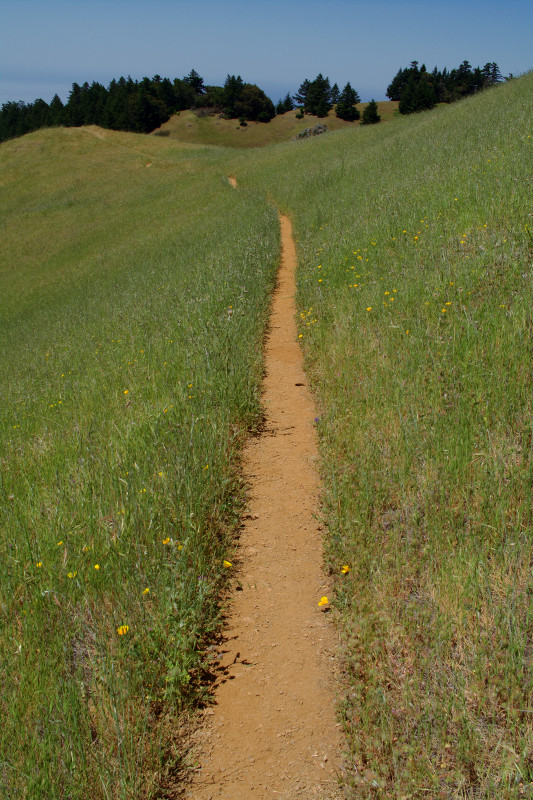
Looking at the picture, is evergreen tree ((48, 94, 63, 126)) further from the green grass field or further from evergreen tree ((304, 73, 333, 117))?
the green grass field

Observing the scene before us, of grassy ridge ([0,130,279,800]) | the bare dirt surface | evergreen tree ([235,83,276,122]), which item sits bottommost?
the bare dirt surface

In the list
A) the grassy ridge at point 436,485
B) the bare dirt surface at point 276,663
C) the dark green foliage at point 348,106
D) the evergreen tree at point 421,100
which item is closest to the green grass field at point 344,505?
the grassy ridge at point 436,485

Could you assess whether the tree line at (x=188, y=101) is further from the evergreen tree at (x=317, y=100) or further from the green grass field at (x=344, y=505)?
the green grass field at (x=344, y=505)

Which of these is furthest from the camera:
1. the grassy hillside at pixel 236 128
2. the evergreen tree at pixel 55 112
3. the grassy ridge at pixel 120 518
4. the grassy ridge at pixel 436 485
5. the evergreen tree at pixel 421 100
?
the grassy hillside at pixel 236 128

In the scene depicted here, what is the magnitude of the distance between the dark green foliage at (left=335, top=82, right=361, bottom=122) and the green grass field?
9497 cm

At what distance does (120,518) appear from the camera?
13.1 feet

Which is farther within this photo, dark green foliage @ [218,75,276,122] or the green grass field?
dark green foliage @ [218,75,276,122]

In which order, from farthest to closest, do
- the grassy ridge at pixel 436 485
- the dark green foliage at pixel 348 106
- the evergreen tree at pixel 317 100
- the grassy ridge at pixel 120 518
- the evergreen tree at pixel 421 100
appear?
the evergreen tree at pixel 317 100
the dark green foliage at pixel 348 106
the evergreen tree at pixel 421 100
the grassy ridge at pixel 120 518
the grassy ridge at pixel 436 485

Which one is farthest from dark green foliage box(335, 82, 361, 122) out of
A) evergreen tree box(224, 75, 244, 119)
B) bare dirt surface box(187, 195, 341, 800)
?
bare dirt surface box(187, 195, 341, 800)

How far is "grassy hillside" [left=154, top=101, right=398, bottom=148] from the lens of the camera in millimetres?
88938

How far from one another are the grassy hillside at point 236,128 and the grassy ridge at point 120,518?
84.0m

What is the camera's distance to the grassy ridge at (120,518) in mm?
2684

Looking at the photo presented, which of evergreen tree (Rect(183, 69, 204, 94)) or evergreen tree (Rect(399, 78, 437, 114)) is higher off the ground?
evergreen tree (Rect(183, 69, 204, 94))

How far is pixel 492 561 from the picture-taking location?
3.24 meters
